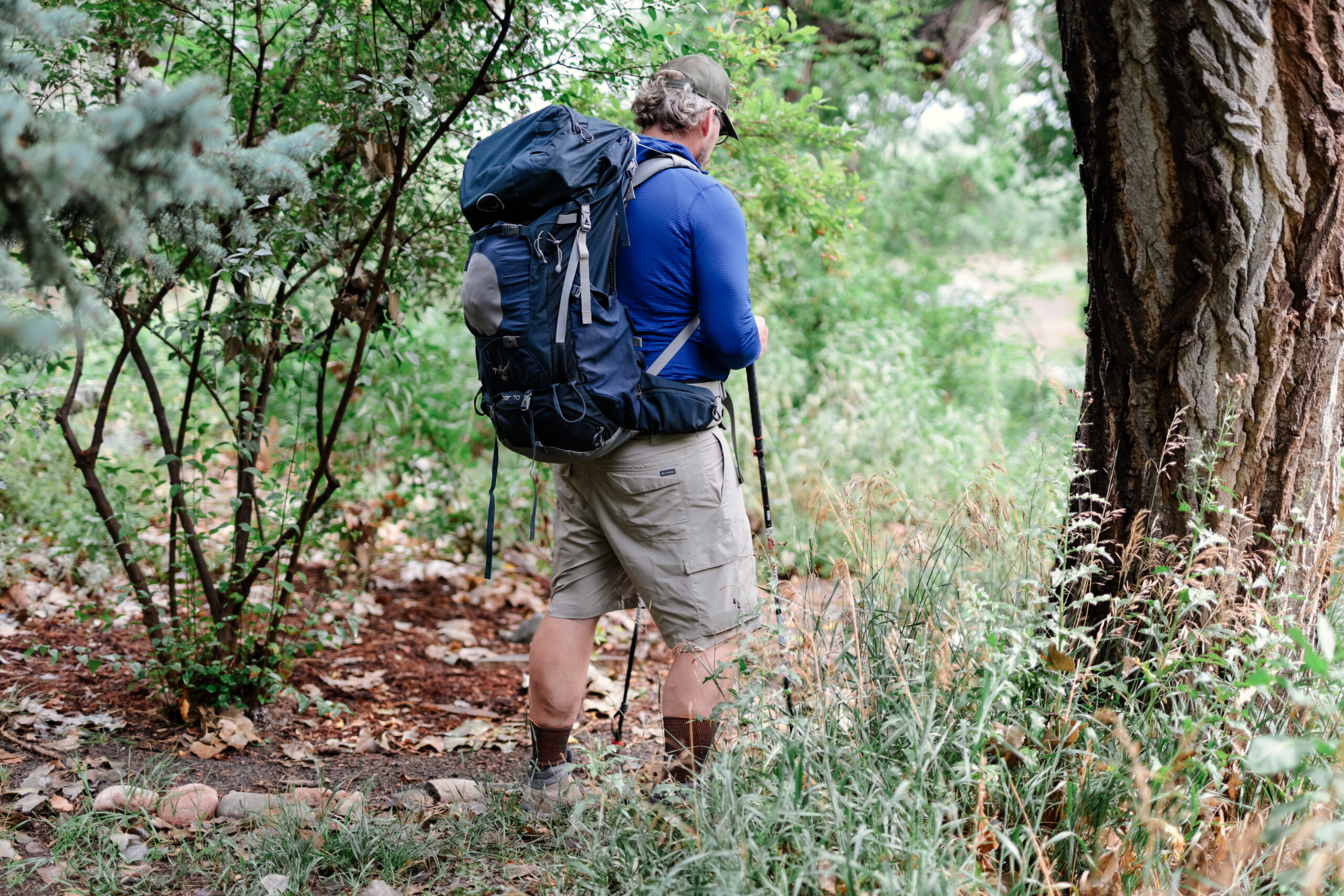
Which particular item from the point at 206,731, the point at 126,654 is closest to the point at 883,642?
the point at 206,731

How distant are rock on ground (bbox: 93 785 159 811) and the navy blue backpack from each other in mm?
1384

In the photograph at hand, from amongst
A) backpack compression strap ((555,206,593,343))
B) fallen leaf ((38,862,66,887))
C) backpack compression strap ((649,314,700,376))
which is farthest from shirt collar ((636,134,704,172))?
fallen leaf ((38,862,66,887))

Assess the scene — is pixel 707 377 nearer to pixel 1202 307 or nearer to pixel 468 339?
pixel 1202 307

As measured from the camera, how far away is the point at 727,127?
8.51ft

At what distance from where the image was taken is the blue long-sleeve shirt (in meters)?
2.27

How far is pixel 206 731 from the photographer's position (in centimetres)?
296

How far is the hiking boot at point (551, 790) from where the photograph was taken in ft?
8.05

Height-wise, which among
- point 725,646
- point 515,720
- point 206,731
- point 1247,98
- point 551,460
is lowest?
point 515,720

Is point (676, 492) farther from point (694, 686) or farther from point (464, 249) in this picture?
point (464, 249)

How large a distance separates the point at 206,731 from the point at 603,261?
2.02m

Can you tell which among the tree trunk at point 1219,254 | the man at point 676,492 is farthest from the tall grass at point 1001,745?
the man at point 676,492

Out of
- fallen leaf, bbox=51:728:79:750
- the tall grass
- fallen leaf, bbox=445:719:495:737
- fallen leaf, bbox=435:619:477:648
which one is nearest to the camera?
the tall grass

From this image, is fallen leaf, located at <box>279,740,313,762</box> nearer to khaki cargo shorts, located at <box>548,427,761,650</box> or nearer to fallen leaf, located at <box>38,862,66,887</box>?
fallen leaf, located at <box>38,862,66,887</box>

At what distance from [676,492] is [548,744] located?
852mm
